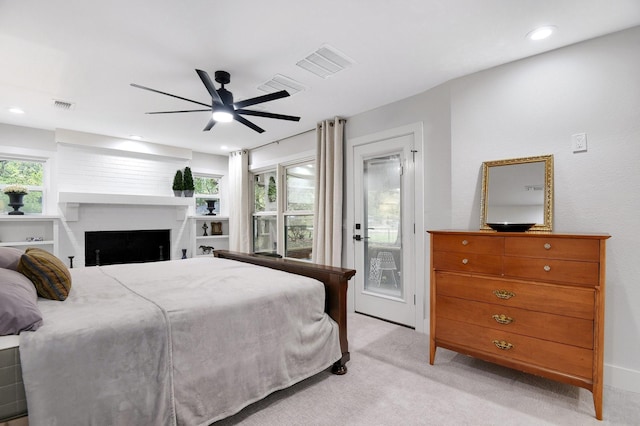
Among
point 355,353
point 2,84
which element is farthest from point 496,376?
point 2,84

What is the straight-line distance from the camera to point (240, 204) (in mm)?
5820

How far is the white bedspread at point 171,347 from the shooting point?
1277 millimetres

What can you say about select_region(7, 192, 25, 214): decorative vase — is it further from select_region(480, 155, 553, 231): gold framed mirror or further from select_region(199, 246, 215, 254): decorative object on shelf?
select_region(480, 155, 553, 231): gold framed mirror

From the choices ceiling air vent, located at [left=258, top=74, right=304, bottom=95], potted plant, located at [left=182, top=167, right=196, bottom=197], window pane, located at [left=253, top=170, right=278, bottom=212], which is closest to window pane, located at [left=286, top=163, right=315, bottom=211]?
window pane, located at [left=253, top=170, right=278, bottom=212]

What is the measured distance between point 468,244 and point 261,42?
218 cm

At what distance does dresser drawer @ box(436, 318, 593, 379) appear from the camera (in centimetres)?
189

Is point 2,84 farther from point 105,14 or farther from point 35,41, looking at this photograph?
point 105,14

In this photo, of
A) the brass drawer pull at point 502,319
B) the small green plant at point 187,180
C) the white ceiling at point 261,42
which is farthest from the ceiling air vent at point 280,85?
the small green plant at point 187,180

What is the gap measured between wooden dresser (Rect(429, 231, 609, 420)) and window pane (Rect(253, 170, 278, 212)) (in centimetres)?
357

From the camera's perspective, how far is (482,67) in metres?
2.73

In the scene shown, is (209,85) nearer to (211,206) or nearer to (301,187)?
(301,187)

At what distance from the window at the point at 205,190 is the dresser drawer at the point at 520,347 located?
16.7 ft

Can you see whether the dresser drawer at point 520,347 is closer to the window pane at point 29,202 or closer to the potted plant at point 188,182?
the potted plant at point 188,182

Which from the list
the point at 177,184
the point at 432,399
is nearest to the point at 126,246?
the point at 177,184
